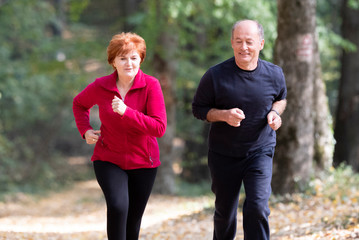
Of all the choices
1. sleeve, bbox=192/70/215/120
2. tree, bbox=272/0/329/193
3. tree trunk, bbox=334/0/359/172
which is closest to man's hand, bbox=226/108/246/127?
sleeve, bbox=192/70/215/120

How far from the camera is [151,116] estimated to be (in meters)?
4.29

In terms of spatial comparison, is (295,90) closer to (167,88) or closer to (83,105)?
(83,105)

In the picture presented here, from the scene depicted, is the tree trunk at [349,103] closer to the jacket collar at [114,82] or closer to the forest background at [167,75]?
the forest background at [167,75]

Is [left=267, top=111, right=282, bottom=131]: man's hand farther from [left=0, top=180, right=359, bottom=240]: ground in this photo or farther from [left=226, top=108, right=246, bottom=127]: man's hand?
[left=0, top=180, right=359, bottom=240]: ground

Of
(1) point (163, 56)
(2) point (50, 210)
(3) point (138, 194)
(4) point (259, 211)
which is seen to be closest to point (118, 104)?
(3) point (138, 194)

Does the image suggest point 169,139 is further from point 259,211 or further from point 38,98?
point 259,211

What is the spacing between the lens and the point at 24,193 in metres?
16.3

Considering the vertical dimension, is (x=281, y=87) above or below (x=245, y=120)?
above

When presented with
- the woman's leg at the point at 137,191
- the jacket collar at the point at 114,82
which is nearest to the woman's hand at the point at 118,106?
the jacket collar at the point at 114,82

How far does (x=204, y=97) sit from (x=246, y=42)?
1.99 feet

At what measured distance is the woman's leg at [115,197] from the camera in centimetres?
422

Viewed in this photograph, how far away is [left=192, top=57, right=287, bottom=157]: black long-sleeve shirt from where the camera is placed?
4355mm

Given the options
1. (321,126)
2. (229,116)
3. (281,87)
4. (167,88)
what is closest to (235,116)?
(229,116)

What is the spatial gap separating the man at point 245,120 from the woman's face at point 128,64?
610 mm
